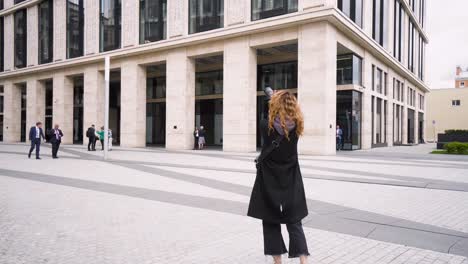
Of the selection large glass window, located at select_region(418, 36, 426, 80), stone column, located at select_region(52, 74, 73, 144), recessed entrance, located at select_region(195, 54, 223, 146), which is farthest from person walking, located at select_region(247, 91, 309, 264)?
large glass window, located at select_region(418, 36, 426, 80)

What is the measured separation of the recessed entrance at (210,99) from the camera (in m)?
31.9

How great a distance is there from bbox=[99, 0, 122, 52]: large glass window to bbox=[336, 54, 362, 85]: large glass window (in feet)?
57.9

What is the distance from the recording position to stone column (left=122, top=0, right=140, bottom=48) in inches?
1111

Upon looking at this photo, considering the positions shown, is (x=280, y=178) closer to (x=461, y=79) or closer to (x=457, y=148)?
(x=457, y=148)

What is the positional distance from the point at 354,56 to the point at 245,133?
9.81 m

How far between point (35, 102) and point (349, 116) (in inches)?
1225

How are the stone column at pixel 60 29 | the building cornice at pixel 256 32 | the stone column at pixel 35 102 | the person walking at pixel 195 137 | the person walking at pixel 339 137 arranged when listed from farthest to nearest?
1. the stone column at pixel 35 102
2. the stone column at pixel 60 29
3. the person walking at pixel 195 137
4. the person walking at pixel 339 137
5. the building cornice at pixel 256 32

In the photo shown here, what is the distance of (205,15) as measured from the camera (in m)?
24.9

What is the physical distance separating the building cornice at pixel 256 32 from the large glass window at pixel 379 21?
1.63 metres

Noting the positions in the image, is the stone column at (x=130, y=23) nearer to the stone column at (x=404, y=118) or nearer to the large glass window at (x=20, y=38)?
the large glass window at (x=20, y=38)

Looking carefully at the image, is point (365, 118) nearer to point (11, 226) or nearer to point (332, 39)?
point (332, 39)

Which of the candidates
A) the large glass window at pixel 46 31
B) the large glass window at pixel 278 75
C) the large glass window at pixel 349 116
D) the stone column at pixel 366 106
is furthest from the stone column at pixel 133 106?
the stone column at pixel 366 106

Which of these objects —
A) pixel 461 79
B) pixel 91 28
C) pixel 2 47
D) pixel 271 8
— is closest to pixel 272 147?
pixel 271 8

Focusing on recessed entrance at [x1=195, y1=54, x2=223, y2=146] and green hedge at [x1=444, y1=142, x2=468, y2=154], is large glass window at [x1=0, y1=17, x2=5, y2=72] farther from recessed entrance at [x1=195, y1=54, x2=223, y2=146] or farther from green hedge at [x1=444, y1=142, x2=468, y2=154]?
green hedge at [x1=444, y1=142, x2=468, y2=154]
